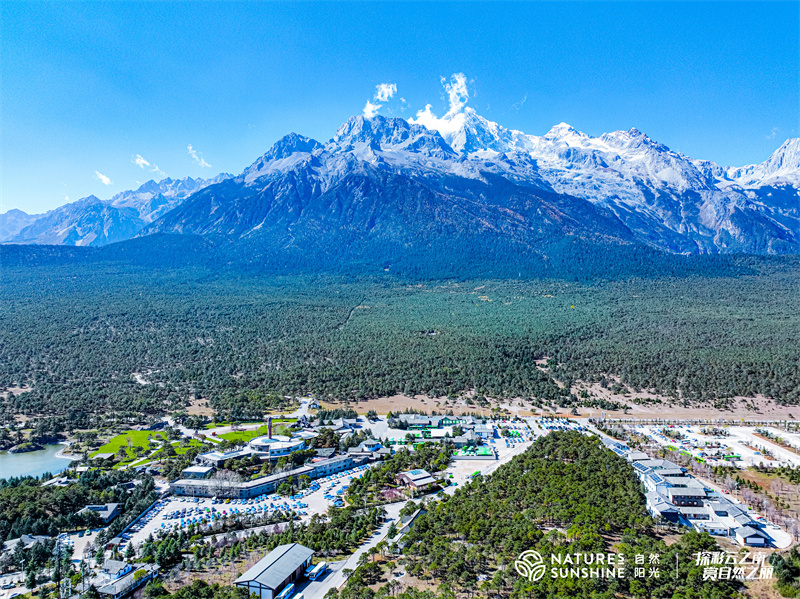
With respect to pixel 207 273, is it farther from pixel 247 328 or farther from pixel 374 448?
pixel 374 448

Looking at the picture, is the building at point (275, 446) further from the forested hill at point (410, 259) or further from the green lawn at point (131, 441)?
the forested hill at point (410, 259)

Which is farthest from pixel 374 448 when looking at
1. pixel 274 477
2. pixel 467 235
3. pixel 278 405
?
pixel 467 235

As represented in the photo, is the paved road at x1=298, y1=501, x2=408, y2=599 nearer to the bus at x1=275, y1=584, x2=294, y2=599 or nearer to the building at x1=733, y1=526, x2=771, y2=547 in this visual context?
the bus at x1=275, y1=584, x2=294, y2=599

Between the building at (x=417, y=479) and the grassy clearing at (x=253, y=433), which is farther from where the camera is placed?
the grassy clearing at (x=253, y=433)

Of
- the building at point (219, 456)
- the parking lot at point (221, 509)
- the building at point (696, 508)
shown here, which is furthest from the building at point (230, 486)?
the building at point (696, 508)

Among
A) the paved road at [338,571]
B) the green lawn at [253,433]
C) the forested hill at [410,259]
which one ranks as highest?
the forested hill at [410,259]

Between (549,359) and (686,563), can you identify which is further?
(549,359)

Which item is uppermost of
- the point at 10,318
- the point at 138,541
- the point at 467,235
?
the point at 467,235
